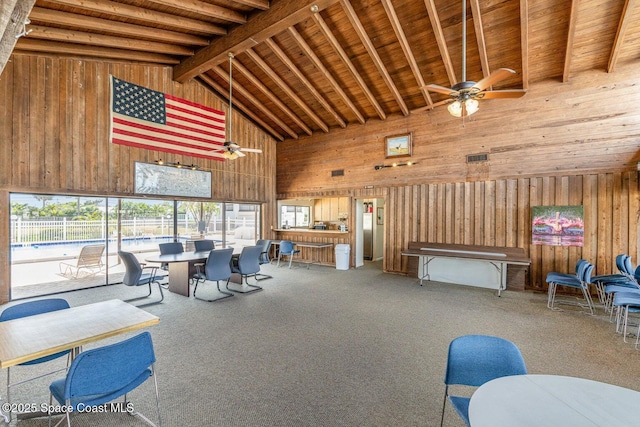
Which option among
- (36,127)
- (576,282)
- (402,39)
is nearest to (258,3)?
(402,39)

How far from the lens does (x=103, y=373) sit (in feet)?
5.57

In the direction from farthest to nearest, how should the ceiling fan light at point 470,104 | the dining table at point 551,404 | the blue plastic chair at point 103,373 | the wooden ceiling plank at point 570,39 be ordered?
1. the wooden ceiling plank at point 570,39
2. the ceiling fan light at point 470,104
3. the blue plastic chair at point 103,373
4. the dining table at point 551,404

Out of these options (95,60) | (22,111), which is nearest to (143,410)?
(22,111)

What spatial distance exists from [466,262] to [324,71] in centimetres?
553

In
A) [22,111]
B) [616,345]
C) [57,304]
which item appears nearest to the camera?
[57,304]

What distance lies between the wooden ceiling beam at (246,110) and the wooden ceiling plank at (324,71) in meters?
3.07

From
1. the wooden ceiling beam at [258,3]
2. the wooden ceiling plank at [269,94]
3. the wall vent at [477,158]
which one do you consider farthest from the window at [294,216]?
the wooden ceiling beam at [258,3]

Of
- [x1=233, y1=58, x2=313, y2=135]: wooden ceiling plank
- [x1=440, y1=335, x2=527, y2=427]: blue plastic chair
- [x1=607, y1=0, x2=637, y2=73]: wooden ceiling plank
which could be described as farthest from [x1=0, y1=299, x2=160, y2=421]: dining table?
[x1=607, y1=0, x2=637, y2=73]: wooden ceiling plank

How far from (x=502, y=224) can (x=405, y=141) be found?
3.15m

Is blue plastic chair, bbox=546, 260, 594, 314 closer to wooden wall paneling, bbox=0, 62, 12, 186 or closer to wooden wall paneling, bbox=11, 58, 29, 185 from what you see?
wooden wall paneling, bbox=11, 58, 29, 185

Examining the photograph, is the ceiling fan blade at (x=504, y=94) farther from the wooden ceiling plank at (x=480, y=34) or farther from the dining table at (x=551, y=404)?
the dining table at (x=551, y=404)

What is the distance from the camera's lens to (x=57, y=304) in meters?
2.56

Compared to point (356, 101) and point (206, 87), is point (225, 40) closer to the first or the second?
point (206, 87)

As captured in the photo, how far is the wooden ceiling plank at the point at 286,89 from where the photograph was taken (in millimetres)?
6754
